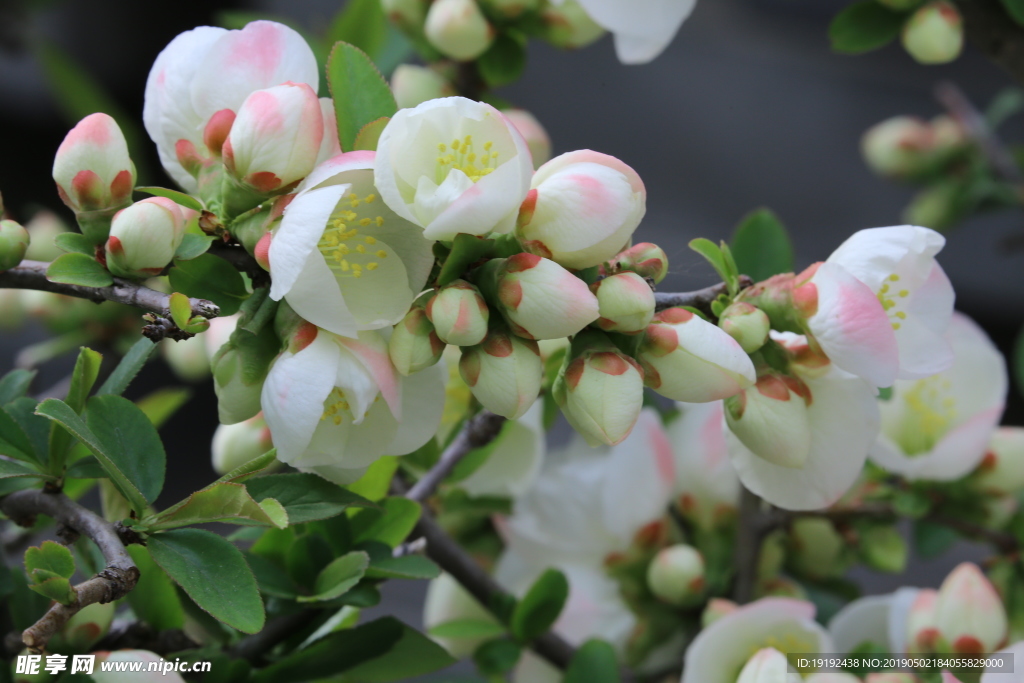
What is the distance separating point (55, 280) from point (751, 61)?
1.37m

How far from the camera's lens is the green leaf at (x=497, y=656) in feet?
1.39

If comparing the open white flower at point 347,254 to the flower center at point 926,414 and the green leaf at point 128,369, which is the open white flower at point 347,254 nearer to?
the green leaf at point 128,369

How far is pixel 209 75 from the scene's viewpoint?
0.30 m

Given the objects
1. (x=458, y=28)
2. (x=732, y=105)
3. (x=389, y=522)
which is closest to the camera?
(x=389, y=522)

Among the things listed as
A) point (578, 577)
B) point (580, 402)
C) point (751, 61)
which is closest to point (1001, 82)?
point (751, 61)

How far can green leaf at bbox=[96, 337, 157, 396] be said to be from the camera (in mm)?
310

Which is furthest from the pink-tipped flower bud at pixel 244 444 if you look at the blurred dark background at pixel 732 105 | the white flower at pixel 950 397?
the blurred dark background at pixel 732 105

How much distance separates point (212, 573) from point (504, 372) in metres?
0.11

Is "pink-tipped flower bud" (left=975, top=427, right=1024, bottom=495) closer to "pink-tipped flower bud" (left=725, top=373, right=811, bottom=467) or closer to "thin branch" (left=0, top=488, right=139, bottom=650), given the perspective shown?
"pink-tipped flower bud" (left=725, top=373, right=811, bottom=467)

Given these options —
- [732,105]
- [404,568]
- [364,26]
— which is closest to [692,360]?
[404,568]

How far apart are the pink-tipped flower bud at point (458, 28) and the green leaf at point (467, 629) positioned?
0.94 feet

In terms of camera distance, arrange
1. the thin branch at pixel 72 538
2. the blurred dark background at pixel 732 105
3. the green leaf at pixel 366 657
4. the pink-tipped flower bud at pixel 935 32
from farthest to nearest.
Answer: the blurred dark background at pixel 732 105
the pink-tipped flower bud at pixel 935 32
the green leaf at pixel 366 657
the thin branch at pixel 72 538

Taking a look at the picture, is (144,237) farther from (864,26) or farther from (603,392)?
(864,26)

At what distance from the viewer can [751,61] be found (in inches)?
57.1
